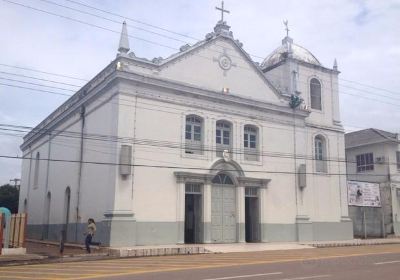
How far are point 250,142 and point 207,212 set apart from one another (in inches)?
212

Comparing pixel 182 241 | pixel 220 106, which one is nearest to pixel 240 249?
pixel 182 241

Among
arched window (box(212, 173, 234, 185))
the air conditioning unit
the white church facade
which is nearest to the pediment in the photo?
the white church facade

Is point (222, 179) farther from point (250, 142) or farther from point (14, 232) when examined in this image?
point (14, 232)

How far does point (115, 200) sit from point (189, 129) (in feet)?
19.7

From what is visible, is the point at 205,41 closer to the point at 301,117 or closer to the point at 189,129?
the point at 189,129

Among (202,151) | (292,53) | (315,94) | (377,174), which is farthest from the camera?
(377,174)

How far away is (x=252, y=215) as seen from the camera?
28.5 m

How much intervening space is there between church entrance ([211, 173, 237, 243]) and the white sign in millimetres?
11739

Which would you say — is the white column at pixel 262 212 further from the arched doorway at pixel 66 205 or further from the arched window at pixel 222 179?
the arched doorway at pixel 66 205

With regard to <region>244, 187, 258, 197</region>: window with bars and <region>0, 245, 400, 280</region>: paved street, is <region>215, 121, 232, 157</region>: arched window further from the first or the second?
<region>0, 245, 400, 280</region>: paved street

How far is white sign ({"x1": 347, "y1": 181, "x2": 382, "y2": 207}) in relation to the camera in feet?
115

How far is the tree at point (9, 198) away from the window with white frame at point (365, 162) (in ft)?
124

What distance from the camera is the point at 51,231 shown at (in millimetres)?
31734

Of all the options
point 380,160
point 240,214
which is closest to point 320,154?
point 240,214
